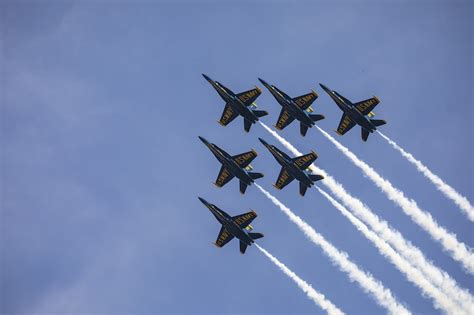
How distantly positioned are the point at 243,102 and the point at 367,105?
63.4ft

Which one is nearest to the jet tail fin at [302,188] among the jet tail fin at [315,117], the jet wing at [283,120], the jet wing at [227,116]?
the jet tail fin at [315,117]

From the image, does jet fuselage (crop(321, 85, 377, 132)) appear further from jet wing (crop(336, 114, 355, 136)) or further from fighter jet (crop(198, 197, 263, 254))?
fighter jet (crop(198, 197, 263, 254))

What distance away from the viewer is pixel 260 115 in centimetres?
11181

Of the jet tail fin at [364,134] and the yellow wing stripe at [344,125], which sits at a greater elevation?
the yellow wing stripe at [344,125]

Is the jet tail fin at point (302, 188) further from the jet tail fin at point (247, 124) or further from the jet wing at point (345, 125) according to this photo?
the jet tail fin at point (247, 124)

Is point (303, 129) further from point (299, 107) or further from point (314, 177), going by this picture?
point (314, 177)

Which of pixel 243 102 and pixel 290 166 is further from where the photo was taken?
pixel 243 102

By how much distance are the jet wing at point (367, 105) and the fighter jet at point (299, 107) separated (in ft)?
19.9

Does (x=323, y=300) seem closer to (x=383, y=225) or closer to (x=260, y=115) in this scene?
(x=383, y=225)

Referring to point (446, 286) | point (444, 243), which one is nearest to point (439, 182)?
point (444, 243)

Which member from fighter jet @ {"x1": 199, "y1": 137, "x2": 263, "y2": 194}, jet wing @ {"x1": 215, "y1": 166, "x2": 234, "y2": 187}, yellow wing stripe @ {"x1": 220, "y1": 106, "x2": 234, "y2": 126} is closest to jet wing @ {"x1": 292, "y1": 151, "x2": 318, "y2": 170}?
fighter jet @ {"x1": 199, "y1": 137, "x2": 263, "y2": 194}

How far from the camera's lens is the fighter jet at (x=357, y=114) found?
112 metres

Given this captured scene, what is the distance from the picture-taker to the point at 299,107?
11362cm

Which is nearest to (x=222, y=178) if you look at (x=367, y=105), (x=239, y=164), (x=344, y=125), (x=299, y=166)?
(x=239, y=164)
